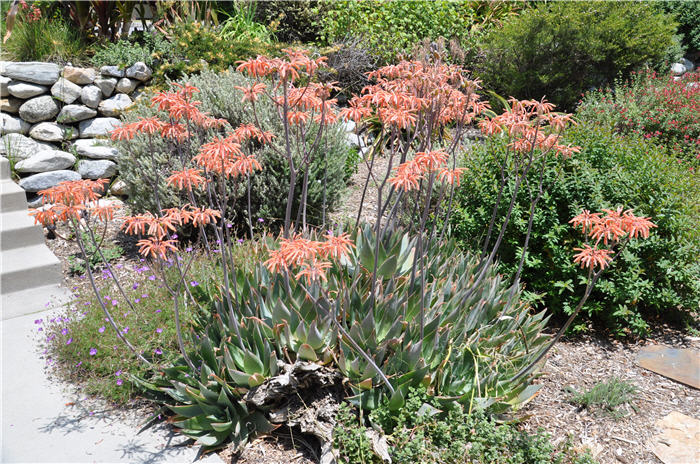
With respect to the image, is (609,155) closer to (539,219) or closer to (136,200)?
(539,219)

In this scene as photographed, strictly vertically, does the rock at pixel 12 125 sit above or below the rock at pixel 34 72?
below

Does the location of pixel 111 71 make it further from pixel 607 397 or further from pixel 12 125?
pixel 607 397

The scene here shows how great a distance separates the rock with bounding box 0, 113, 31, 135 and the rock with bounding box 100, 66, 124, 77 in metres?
1.22

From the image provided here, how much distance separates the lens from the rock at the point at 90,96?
6.87 m

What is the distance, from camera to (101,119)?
6.93m

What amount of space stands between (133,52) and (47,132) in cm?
164

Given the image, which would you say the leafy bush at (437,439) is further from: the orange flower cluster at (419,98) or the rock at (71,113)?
the rock at (71,113)

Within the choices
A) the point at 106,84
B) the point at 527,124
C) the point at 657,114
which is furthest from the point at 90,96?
the point at 657,114

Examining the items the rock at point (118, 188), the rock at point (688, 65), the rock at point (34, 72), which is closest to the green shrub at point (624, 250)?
the rock at point (118, 188)

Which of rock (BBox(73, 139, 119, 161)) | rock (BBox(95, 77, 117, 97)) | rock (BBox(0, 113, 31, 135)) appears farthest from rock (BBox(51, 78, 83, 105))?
rock (BBox(73, 139, 119, 161))

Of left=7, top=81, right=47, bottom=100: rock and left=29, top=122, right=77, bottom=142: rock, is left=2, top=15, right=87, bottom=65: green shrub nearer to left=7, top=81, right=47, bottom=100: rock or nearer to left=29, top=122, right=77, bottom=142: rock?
left=7, top=81, right=47, bottom=100: rock

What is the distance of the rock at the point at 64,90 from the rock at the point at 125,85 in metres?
0.56

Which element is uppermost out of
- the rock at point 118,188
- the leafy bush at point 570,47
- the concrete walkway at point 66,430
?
the leafy bush at point 570,47

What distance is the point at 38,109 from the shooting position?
260 inches
